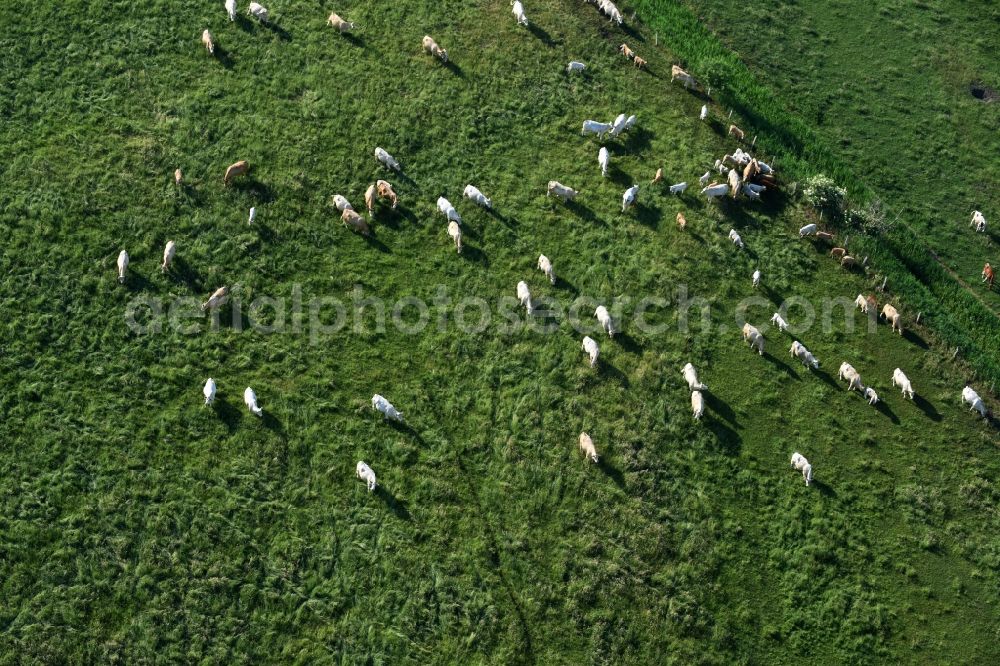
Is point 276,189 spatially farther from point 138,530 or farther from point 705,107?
point 705,107

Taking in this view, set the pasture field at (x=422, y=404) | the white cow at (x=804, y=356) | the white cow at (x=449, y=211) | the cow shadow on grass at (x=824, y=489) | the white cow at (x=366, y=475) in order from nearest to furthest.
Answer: the pasture field at (x=422, y=404), the white cow at (x=366, y=475), the cow shadow on grass at (x=824, y=489), the white cow at (x=804, y=356), the white cow at (x=449, y=211)

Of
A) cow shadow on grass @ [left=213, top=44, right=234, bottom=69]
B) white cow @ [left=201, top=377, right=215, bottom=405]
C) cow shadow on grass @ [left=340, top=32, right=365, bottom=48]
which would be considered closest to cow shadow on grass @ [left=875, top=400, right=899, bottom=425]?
white cow @ [left=201, top=377, right=215, bottom=405]

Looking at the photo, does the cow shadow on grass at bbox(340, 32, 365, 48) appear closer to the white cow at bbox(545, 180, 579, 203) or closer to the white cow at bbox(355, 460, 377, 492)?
the white cow at bbox(545, 180, 579, 203)


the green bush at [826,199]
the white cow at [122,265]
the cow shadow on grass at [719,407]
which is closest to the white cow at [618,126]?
the green bush at [826,199]

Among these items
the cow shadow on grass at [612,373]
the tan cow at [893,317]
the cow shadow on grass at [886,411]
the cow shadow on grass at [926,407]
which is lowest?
the cow shadow on grass at [612,373]

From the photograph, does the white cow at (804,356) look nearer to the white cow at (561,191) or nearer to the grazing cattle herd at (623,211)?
the grazing cattle herd at (623,211)

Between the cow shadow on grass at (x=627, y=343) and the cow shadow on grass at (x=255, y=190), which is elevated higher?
the cow shadow on grass at (x=627, y=343)

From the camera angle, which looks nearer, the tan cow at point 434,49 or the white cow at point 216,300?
the white cow at point 216,300

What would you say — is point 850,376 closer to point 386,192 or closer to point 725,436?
point 725,436

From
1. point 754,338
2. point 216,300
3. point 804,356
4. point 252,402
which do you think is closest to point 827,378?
point 804,356
